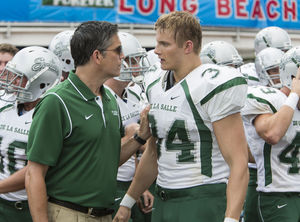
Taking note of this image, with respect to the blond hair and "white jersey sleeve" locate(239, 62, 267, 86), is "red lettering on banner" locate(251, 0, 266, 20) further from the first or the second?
the blond hair

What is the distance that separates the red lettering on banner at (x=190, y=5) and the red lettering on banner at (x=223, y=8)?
480 millimetres

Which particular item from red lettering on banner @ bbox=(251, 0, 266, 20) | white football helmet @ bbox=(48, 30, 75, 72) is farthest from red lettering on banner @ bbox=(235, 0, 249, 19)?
white football helmet @ bbox=(48, 30, 75, 72)

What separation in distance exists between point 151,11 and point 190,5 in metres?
0.85

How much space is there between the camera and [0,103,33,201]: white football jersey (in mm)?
3922

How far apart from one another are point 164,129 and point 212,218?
1.91 feet

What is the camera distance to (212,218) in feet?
11.1

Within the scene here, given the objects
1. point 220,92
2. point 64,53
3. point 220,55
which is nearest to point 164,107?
point 220,92

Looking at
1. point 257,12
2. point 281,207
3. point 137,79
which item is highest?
point 137,79

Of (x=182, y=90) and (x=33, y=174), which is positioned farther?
(x=182, y=90)

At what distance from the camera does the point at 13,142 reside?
12.9 ft

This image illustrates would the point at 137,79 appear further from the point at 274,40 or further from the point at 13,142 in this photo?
the point at 274,40

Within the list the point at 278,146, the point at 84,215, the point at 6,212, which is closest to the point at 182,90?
the point at 84,215

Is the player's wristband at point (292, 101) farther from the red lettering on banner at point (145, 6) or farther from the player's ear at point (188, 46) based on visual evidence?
the red lettering on banner at point (145, 6)

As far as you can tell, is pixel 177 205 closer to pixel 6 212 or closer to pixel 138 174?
pixel 138 174
